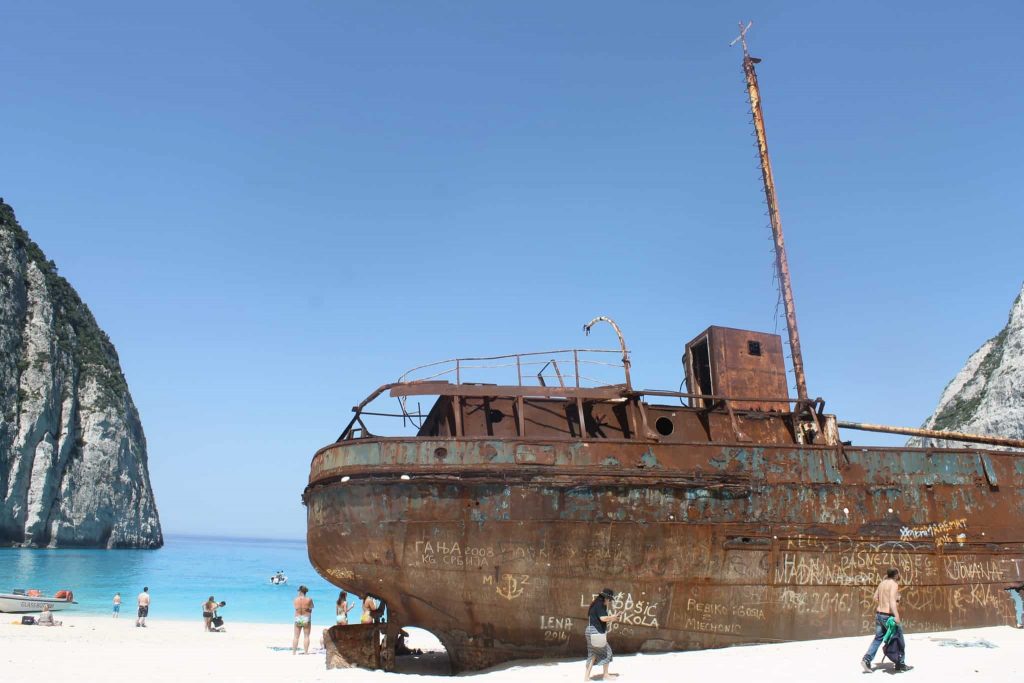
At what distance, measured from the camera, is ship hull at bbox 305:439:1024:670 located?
9.95 metres

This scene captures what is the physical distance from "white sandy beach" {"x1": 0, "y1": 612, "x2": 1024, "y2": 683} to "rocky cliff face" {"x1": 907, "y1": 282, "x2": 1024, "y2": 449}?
105 feet

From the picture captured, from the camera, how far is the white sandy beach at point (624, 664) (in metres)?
8.48

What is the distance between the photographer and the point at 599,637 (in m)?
8.57

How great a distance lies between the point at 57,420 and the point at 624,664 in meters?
69.0

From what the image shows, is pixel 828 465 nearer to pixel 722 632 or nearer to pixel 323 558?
pixel 722 632

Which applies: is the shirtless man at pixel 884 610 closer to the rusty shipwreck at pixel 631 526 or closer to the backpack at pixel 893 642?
the backpack at pixel 893 642

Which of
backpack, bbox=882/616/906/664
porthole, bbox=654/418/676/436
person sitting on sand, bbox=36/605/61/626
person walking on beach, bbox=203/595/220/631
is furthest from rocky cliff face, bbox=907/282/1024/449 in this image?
person sitting on sand, bbox=36/605/61/626

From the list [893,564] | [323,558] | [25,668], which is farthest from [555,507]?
[25,668]

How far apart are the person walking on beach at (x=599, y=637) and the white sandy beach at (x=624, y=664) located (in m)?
0.28

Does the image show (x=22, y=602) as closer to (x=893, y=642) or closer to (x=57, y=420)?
(x=893, y=642)

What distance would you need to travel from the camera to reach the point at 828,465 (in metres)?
11.0

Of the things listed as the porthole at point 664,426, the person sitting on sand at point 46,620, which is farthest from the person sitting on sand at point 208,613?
the porthole at point 664,426

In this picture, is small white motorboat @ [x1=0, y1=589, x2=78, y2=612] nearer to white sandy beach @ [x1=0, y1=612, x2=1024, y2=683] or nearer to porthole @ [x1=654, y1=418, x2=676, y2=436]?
white sandy beach @ [x1=0, y1=612, x2=1024, y2=683]

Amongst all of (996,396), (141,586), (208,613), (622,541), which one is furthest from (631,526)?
(141,586)
